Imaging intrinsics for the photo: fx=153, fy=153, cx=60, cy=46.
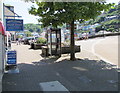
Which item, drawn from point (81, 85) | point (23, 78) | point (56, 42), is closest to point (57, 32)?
point (56, 42)

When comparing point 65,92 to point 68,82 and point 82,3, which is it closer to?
point 68,82

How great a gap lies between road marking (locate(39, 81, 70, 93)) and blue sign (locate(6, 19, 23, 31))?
387cm

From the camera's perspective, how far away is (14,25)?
848cm

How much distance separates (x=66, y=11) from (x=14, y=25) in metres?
3.29

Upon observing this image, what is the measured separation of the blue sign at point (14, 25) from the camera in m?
8.38

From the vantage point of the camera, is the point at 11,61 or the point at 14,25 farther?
the point at 14,25

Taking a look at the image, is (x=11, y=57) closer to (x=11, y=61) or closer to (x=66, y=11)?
(x=11, y=61)

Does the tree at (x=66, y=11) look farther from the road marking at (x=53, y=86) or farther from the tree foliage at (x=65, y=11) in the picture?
the road marking at (x=53, y=86)

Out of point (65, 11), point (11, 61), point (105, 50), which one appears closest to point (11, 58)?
point (11, 61)

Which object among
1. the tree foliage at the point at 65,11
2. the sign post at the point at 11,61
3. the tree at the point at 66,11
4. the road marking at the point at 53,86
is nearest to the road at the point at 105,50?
the tree at the point at 66,11

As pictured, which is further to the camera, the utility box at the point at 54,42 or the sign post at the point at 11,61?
the utility box at the point at 54,42

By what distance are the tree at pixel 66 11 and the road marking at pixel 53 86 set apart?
15.4 feet

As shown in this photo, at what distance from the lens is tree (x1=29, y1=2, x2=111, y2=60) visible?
9188 mm

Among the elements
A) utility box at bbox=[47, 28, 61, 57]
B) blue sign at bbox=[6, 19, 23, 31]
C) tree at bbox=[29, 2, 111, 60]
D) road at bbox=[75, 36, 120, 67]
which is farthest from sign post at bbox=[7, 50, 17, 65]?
road at bbox=[75, 36, 120, 67]
